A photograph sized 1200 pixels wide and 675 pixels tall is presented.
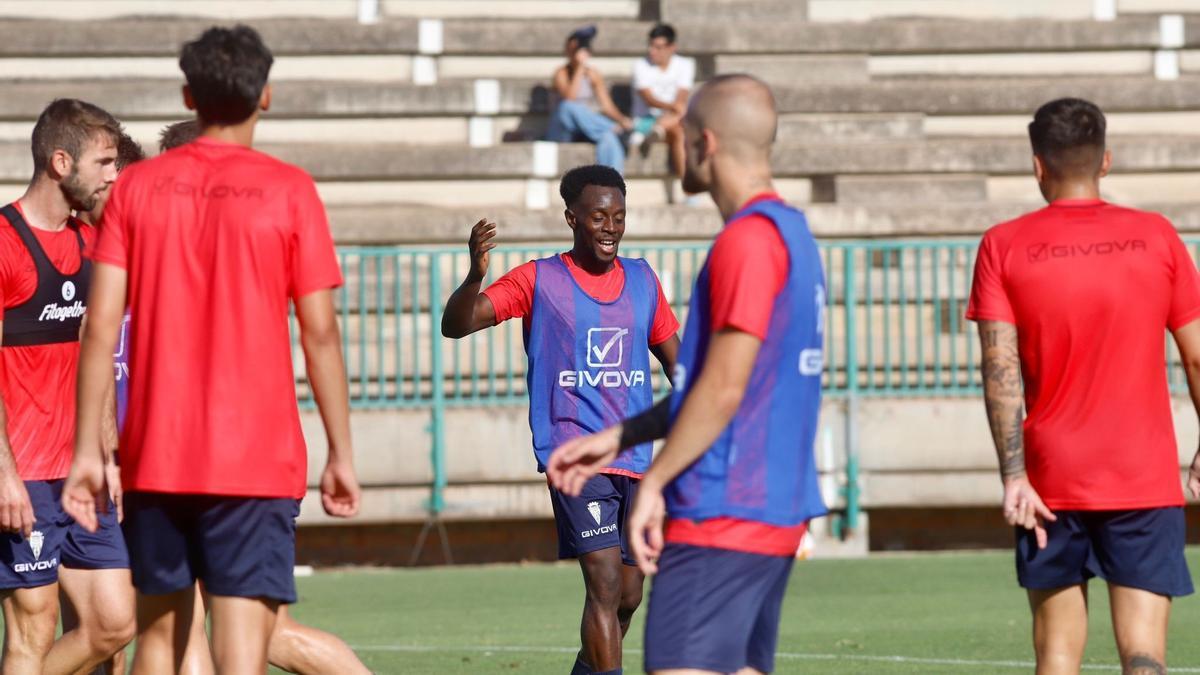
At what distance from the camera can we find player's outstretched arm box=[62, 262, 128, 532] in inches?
188

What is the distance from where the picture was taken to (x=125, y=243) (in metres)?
4.82

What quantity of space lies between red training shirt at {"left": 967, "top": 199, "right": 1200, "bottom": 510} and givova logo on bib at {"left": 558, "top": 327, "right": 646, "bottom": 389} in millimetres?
2127

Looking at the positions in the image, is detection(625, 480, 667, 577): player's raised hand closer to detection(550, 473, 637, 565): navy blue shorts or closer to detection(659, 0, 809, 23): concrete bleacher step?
detection(550, 473, 637, 565): navy blue shorts

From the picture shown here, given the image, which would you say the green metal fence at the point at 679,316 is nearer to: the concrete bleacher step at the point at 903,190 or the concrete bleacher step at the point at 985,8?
the concrete bleacher step at the point at 903,190

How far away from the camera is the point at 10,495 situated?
5.93 meters

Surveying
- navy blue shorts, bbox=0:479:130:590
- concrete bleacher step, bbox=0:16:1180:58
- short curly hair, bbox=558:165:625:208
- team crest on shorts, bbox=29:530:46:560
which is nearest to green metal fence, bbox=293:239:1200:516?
concrete bleacher step, bbox=0:16:1180:58

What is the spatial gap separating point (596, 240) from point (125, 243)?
292 centimetres

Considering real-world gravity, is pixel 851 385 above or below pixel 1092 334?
below

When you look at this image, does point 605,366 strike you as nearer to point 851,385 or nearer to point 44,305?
point 44,305

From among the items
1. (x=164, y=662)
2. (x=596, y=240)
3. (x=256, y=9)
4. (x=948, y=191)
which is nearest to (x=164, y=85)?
(x=256, y=9)

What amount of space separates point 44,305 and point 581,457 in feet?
8.28

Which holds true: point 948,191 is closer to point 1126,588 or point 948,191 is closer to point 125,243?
point 1126,588

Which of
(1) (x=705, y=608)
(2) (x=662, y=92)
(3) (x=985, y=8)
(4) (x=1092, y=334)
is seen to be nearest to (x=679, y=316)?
(2) (x=662, y=92)

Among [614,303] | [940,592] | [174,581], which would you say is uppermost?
[614,303]
